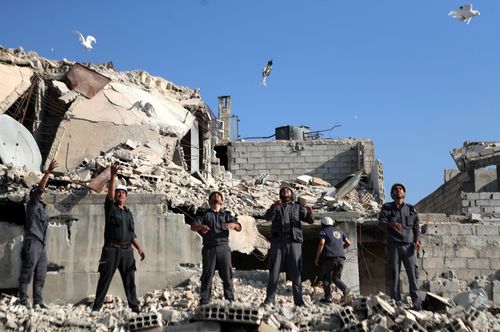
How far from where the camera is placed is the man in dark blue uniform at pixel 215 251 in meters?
8.59

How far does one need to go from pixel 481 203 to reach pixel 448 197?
3305mm

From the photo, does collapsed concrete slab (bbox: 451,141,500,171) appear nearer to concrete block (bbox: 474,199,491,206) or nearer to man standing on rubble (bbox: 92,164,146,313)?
concrete block (bbox: 474,199,491,206)

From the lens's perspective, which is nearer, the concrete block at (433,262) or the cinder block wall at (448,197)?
the concrete block at (433,262)

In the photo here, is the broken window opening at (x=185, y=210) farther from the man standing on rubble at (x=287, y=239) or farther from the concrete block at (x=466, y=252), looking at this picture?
the concrete block at (x=466, y=252)

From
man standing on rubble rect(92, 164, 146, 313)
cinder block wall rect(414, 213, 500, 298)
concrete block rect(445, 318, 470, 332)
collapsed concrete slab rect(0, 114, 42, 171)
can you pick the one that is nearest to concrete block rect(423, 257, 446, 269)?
cinder block wall rect(414, 213, 500, 298)

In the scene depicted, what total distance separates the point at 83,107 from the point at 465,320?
978 cm

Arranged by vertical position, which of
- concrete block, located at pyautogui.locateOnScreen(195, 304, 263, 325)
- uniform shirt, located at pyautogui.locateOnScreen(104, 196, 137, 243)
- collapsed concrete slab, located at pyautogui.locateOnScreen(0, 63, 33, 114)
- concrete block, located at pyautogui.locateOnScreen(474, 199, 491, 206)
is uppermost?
collapsed concrete slab, located at pyautogui.locateOnScreen(0, 63, 33, 114)

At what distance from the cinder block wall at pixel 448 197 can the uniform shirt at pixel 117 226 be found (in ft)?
29.0

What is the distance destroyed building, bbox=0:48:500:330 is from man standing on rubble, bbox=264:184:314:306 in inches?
15.9

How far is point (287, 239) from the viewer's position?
891cm

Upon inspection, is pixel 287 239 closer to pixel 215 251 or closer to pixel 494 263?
pixel 215 251

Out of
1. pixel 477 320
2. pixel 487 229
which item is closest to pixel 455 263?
pixel 487 229

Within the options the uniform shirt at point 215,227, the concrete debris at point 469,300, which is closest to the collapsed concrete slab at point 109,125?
the uniform shirt at point 215,227

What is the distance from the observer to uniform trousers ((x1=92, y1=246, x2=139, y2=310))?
329 inches
